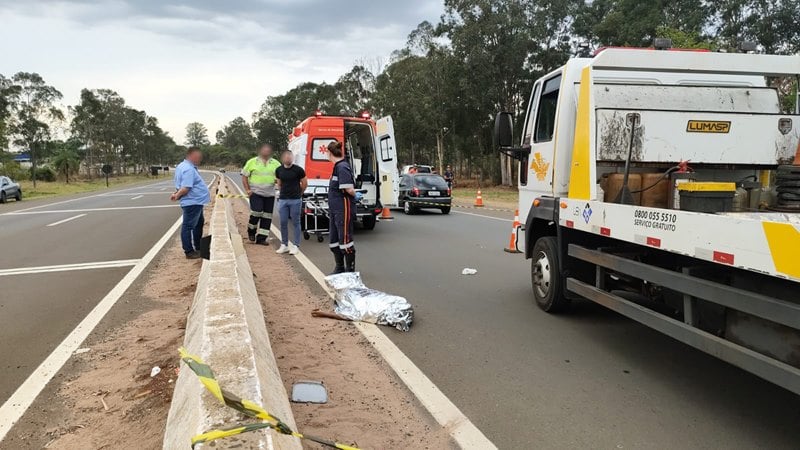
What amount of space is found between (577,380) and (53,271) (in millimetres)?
7955

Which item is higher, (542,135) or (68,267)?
(542,135)

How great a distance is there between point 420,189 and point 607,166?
13.9 m

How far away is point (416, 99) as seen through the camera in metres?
38.4

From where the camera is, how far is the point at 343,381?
4094 mm

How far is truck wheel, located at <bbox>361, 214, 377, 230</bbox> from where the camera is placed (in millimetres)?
13320

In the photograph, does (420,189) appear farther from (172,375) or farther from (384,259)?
(172,375)

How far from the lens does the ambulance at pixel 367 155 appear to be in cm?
1188

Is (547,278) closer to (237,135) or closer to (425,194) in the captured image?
(425,194)

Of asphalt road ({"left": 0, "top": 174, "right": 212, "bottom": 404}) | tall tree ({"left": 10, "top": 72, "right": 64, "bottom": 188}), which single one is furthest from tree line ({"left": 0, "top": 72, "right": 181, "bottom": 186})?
asphalt road ({"left": 0, "top": 174, "right": 212, "bottom": 404})

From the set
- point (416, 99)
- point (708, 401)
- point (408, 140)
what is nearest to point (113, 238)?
point (708, 401)

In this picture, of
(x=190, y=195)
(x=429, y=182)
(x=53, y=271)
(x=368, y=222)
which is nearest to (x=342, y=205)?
(x=190, y=195)

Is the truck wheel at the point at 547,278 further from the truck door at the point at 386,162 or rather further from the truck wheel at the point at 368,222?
the truck wheel at the point at 368,222

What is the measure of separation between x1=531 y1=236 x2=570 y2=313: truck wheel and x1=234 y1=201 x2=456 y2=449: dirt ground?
2044 mm

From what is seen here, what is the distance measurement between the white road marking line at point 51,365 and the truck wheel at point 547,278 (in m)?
4.55
